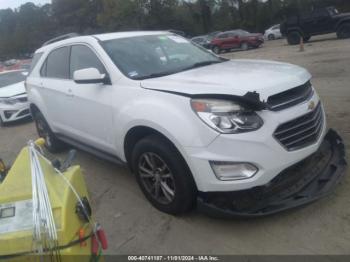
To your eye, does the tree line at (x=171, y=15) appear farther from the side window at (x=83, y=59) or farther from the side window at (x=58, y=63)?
the side window at (x=83, y=59)

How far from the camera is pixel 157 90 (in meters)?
3.90

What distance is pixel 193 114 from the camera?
3486 mm

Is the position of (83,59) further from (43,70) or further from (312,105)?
(312,105)

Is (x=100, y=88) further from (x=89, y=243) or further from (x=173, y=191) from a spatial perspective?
(x=89, y=243)

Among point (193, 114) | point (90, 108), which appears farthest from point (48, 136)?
point (193, 114)

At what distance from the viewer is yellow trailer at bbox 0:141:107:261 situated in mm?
2420

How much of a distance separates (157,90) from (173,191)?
97 cm

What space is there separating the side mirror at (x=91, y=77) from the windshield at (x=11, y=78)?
802 cm

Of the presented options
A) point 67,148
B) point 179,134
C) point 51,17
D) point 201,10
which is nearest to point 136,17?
point 201,10

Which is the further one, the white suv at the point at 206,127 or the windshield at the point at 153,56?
the windshield at the point at 153,56

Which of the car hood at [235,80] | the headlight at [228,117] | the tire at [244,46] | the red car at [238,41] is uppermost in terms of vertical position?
the car hood at [235,80]

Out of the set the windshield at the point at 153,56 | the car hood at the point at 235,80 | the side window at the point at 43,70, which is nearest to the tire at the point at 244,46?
the side window at the point at 43,70

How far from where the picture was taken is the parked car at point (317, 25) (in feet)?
73.2

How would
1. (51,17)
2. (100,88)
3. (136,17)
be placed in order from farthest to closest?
(51,17) → (136,17) → (100,88)
